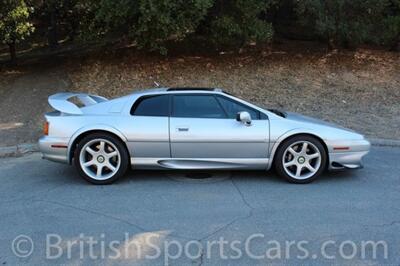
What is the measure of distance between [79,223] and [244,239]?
1765mm

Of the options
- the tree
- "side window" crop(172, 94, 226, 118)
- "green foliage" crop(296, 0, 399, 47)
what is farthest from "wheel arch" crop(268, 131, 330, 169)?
the tree

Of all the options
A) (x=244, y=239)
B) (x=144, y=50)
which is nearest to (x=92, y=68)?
(x=144, y=50)

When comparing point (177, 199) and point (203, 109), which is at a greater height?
point (203, 109)

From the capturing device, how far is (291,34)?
14.9 m

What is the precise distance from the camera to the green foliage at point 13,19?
1074 cm

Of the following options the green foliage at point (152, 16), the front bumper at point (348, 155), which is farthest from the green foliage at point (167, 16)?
the front bumper at point (348, 155)

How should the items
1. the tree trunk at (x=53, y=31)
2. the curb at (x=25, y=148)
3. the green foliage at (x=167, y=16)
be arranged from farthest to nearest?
1. the tree trunk at (x=53, y=31)
2. the green foliage at (x=167, y=16)
3. the curb at (x=25, y=148)

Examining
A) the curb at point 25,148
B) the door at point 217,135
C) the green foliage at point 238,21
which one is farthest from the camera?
the green foliage at point 238,21

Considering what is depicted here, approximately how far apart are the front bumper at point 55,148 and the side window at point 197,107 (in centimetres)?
152

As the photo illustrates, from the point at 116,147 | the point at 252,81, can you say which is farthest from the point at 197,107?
the point at 252,81

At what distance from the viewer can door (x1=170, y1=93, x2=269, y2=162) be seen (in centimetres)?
620

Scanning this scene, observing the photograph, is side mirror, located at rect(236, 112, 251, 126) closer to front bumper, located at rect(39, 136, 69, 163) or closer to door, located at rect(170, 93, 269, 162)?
door, located at rect(170, 93, 269, 162)

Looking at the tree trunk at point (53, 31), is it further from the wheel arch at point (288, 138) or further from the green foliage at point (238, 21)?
the wheel arch at point (288, 138)

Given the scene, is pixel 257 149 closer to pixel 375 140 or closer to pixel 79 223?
pixel 79 223
